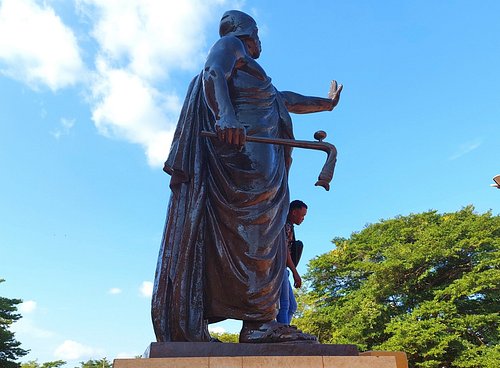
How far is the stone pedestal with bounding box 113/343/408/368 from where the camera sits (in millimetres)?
2643

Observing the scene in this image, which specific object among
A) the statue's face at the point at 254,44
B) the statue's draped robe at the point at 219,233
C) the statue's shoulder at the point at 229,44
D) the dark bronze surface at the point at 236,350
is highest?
the statue's face at the point at 254,44

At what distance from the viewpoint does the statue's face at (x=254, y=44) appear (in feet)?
14.3

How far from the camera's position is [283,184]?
3.78m

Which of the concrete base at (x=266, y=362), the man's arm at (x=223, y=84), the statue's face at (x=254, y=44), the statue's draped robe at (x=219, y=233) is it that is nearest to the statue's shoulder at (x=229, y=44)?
the man's arm at (x=223, y=84)

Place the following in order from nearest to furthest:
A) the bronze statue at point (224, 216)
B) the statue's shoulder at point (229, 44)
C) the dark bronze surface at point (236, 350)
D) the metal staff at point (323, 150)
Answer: the dark bronze surface at point (236, 350) → the bronze statue at point (224, 216) → the metal staff at point (323, 150) → the statue's shoulder at point (229, 44)

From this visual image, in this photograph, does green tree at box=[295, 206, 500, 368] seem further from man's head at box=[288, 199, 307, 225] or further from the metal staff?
the metal staff

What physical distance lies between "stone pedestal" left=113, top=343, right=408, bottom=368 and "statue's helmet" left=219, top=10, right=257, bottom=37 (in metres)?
2.83

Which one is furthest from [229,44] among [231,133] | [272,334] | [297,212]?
[272,334]

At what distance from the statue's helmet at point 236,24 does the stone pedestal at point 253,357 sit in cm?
283

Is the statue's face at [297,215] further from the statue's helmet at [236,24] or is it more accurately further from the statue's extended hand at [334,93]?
the statue's helmet at [236,24]

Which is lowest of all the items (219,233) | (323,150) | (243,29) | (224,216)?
(219,233)

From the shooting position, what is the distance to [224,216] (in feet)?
11.4

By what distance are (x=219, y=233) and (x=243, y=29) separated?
6.73ft

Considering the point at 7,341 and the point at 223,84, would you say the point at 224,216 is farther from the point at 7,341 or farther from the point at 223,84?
the point at 7,341
